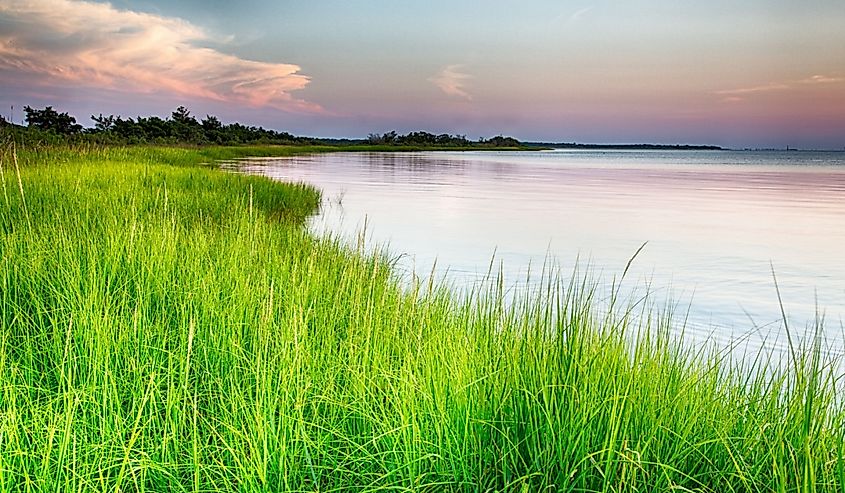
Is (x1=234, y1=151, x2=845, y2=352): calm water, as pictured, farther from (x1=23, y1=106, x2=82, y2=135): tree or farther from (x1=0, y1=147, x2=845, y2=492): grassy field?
(x1=23, y1=106, x2=82, y2=135): tree

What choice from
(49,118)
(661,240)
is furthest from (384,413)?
(49,118)

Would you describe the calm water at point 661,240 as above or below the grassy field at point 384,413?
below

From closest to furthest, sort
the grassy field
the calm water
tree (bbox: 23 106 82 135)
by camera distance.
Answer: the grassy field
the calm water
tree (bbox: 23 106 82 135)

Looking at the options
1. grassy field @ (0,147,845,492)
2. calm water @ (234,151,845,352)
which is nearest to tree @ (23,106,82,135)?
calm water @ (234,151,845,352)

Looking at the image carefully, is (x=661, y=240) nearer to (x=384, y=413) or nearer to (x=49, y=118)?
(x=384, y=413)

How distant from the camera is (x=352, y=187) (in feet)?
81.5

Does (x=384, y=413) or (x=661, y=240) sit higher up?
(x=384, y=413)

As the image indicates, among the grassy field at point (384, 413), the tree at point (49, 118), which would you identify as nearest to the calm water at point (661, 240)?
the grassy field at point (384, 413)

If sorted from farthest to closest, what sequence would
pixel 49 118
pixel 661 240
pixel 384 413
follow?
pixel 49 118
pixel 661 240
pixel 384 413

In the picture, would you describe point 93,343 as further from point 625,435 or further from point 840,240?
point 840,240

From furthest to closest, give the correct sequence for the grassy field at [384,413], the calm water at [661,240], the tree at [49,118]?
the tree at [49,118]
the calm water at [661,240]
the grassy field at [384,413]

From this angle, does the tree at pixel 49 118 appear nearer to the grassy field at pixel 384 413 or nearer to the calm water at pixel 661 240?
the calm water at pixel 661 240

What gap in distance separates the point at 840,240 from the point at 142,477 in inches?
529

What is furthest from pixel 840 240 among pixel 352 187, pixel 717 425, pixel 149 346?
pixel 352 187
